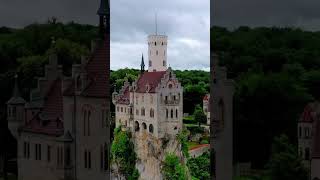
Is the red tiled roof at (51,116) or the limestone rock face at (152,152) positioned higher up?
the red tiled roof at (51,116)

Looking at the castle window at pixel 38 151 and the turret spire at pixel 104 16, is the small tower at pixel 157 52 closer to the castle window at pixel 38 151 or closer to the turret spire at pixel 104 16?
the turret spire at pixel 104 16

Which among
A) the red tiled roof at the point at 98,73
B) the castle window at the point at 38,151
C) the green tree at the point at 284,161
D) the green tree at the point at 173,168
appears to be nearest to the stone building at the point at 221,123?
the green tree at the point at 173,168

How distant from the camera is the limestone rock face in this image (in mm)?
6457

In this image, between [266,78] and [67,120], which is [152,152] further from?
[266,78]

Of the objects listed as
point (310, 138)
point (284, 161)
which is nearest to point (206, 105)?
point (284, 161)

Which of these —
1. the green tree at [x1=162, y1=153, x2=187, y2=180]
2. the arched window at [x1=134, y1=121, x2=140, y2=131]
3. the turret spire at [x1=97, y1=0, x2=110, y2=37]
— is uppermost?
the turret spire at [x1=97, y1=0, x2=110, y2=37]

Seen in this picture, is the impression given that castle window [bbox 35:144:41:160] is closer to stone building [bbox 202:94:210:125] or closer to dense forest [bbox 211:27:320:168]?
stone building [bbox 202:94:210:125]

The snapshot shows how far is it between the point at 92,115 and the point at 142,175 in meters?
0.69

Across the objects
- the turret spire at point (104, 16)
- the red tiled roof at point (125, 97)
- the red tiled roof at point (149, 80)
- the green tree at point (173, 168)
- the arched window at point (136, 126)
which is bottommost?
the green tree at point (173, 168)

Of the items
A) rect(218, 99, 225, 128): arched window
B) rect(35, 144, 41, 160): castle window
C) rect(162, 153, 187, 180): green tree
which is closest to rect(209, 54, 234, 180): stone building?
rect(218, 99, 225, 128): arched window

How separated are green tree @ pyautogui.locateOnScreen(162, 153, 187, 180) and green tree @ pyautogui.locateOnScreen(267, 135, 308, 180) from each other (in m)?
0.75

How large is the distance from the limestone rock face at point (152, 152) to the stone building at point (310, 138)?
3.48 ft

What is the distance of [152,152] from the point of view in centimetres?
648

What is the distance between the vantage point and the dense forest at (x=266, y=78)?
6465 mm
